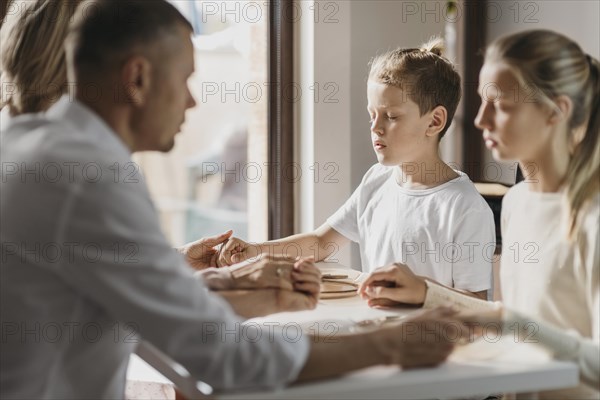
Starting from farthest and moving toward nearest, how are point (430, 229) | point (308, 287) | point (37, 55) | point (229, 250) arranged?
point (229, 250) → point (430, 229) → point (37, 55) → point (308, 287)

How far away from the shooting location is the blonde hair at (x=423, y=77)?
177 cm

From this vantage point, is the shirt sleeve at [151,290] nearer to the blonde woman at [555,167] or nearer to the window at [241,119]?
the blonde woman at [555,167]

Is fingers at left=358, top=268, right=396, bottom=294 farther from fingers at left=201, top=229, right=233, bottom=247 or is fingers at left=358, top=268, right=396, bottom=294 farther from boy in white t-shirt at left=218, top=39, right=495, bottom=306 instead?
fingers at left=201, top=229, right=233, bottom=247

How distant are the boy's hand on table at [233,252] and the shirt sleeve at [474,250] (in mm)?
539

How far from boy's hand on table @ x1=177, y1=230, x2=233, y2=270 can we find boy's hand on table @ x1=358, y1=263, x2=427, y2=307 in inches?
21.5

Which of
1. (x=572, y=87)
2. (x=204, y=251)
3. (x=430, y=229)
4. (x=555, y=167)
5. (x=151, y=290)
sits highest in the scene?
(x=572, y=87)

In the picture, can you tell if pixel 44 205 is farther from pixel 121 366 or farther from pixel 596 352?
pixel 596 352

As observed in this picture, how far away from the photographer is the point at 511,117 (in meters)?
1.11

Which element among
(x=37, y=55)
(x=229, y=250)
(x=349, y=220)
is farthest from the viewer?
(x=349, y=220)

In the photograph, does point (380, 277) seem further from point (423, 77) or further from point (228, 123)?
point (228, 123)

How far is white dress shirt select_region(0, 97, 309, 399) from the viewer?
3.29 feet

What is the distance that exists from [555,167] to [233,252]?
3.19 ft

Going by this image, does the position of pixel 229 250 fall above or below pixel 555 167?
below

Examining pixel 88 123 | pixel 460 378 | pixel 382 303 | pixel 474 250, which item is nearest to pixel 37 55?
pixel 88 123
